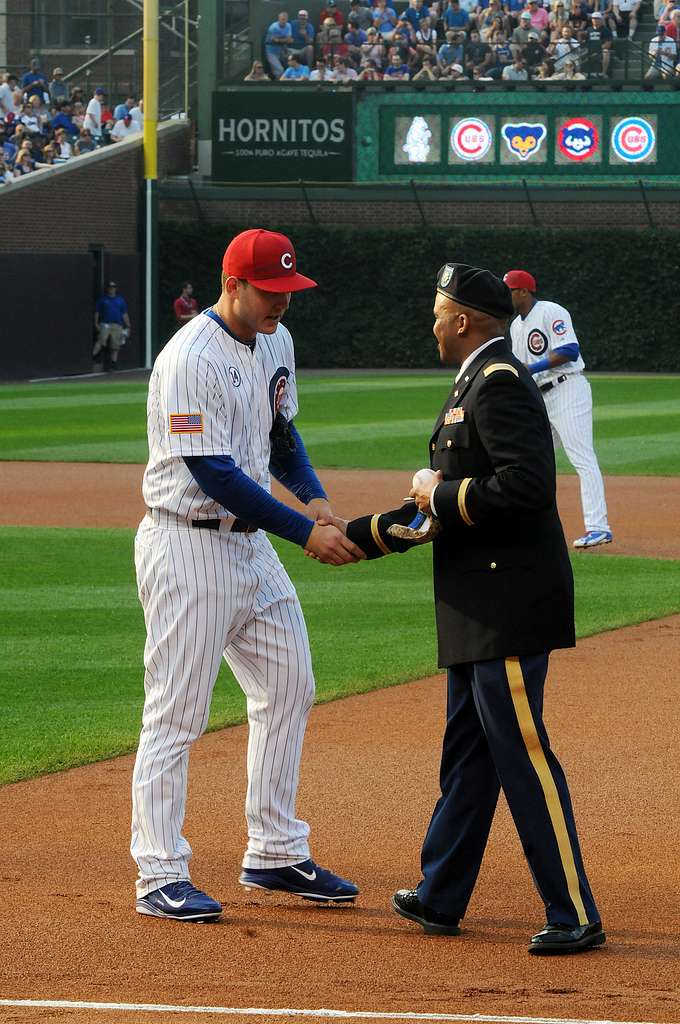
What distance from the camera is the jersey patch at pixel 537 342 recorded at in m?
12.2

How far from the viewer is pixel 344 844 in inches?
220

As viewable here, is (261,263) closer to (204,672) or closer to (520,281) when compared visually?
(204,672)

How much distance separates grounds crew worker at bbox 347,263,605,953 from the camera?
443cm

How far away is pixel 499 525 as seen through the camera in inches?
177

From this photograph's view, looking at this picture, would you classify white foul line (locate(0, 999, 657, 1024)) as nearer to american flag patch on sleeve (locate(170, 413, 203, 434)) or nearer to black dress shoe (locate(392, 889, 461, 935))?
black dress shoe (locate(392, 889, 461, 935))

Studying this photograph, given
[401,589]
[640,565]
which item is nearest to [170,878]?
[401,589]

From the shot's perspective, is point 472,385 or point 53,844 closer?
point 472,385

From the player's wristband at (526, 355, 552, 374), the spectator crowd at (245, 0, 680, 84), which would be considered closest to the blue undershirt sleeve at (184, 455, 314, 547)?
the player's wristband at (526, 355, 552, 374)

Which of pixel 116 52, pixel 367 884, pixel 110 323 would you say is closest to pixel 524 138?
pixel 110 323

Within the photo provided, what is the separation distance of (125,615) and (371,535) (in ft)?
17.8

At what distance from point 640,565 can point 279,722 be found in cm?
747

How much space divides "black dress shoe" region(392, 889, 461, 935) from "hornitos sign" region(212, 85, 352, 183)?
1369 inches

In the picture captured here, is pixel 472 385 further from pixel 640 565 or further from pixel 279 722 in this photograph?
pixel 640 565

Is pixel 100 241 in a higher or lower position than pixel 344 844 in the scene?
higher
